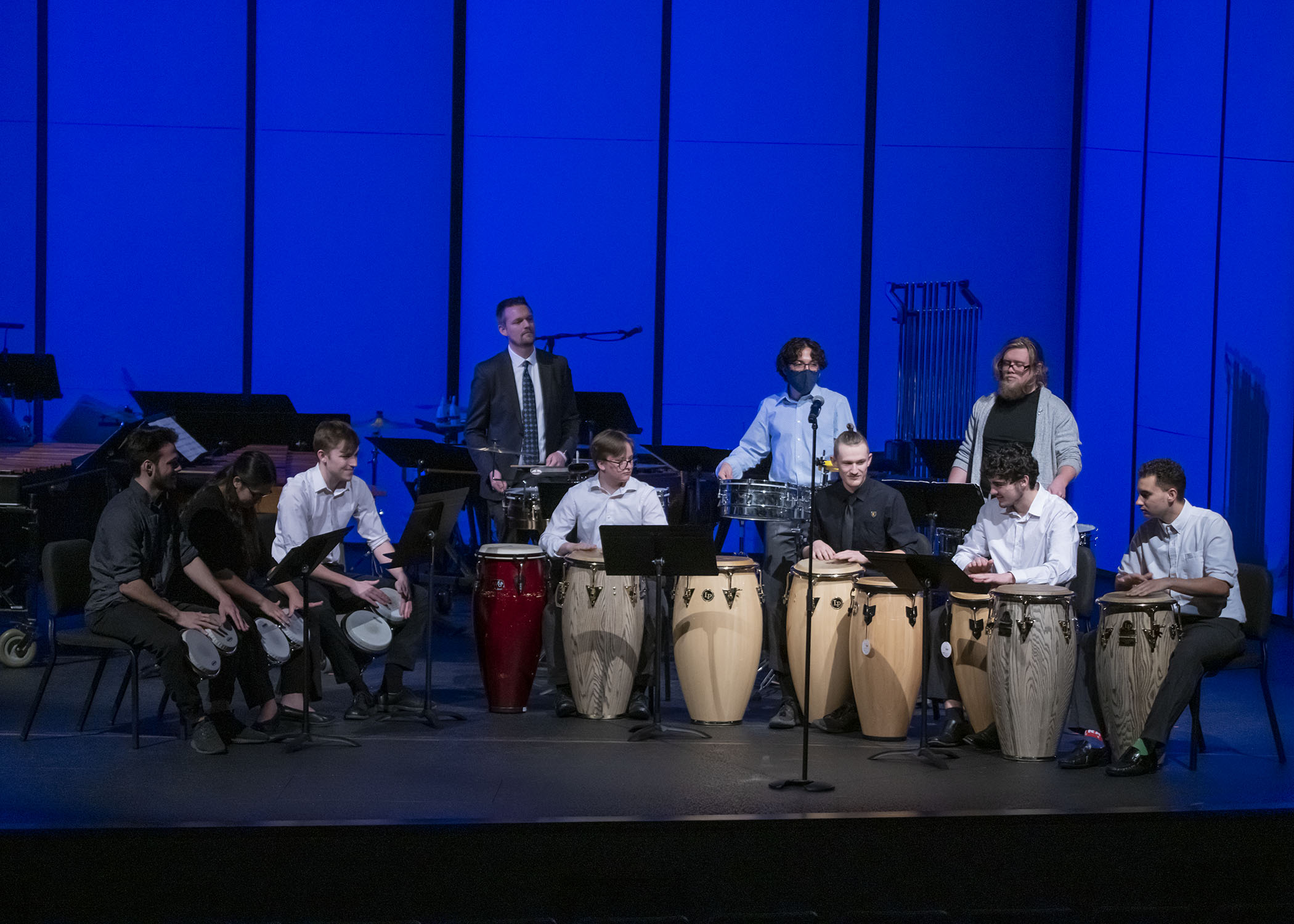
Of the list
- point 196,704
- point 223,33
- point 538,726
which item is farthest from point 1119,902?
point 223,33

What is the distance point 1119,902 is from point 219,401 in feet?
A: 18.2

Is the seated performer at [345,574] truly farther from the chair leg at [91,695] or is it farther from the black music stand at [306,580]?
the chair leg at [91,695]

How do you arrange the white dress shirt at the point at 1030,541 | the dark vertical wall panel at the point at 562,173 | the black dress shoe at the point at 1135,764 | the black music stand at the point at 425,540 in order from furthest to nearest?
1. the dark vertical wall panel at the point at 562,173
2. the white dress shirt at the point at 1030,541
3. the black music stand at the point at 425,540
4. the black dress shoe at the point at 1135,764

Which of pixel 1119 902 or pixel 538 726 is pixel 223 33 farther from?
pixel 1119 902

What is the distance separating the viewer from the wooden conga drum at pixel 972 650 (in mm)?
4926

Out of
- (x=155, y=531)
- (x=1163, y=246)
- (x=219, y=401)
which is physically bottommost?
(x=155, y=531)

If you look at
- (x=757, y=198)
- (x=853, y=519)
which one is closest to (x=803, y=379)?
(x=853, y=519)

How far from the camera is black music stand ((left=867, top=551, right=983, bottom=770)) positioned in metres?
4.46

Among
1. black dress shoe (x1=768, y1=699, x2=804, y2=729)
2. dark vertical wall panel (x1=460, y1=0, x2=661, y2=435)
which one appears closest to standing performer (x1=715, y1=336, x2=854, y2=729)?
black dress shoe (x1=768, y1=699, x2=804, y2=729)

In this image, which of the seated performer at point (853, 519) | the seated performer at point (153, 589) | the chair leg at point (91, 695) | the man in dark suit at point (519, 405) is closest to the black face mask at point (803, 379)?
the seated performer at point (853, 519)

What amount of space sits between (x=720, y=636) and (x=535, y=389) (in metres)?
2.19

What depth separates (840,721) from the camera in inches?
206

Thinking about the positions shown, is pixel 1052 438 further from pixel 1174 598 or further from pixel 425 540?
pixel 425 540

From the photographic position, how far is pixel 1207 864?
12.8 ft
